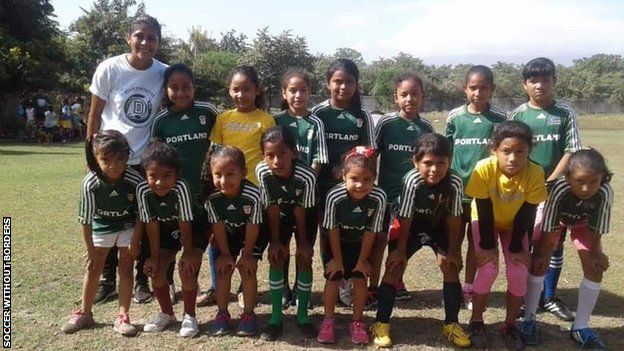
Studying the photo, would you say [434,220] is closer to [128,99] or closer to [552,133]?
[552,133]

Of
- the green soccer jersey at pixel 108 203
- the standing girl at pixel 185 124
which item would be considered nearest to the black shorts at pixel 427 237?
the standing girl at pixel 185 124

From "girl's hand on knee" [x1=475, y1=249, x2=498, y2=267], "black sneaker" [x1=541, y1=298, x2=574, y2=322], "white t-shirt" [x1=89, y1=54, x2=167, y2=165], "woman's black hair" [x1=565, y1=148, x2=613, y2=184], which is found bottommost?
"black sneaker" [x1=541, y1=298, x2=574, y2=322]

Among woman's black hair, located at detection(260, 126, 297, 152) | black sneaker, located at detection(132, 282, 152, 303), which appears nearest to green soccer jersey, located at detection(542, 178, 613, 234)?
woman's black hair, located at detection(260, 126, 297, 152)

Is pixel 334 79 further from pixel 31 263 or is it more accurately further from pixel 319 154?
pixel 31 263

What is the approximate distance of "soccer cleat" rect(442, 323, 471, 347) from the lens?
388 cm

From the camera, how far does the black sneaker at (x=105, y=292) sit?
4652 mm

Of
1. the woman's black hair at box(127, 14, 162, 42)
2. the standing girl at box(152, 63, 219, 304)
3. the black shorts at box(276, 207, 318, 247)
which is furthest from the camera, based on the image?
the woman's black hair at box(127, 14, 162, 42)

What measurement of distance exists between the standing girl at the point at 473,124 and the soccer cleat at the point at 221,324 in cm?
190

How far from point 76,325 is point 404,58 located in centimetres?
7770

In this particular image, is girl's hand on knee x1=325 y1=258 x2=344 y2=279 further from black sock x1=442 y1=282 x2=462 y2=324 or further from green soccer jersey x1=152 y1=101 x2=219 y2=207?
green soccer jersey x1=152 y1=101 x2=219 y2=207

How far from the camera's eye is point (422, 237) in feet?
13.5

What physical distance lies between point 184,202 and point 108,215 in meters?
0.59

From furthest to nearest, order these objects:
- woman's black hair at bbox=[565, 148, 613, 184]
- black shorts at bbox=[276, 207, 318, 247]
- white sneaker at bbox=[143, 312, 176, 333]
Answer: black shorts at bbox=[276, 207, 318, 247] → white sneaker at bbox=[143, 312, 176, 333] → woman's black hair at bbox=[565, 148, 613, 184]

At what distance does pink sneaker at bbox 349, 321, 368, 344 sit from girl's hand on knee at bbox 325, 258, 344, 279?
1.26ft
